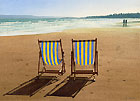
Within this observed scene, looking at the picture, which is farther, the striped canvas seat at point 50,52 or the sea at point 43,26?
the sea at point 43,26

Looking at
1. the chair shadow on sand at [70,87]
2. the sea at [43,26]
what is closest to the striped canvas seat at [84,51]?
the chair shadow on sand at [70,87]

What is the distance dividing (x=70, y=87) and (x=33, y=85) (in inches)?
33.1

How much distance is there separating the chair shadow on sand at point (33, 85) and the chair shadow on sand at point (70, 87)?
0.98 ft

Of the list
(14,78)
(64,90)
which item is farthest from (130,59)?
(14,78)

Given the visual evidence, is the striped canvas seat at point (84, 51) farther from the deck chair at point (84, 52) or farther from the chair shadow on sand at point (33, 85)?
the chair shadow on sand at point (33, 85)

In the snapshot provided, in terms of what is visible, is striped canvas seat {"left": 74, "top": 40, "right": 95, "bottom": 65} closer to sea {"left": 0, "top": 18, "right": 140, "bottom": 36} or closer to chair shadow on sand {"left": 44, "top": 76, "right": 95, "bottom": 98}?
chair shadow on sand {"left": 44, "top": 76, "right": 95, "bottom": 98}

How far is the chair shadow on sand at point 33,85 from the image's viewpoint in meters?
3.80

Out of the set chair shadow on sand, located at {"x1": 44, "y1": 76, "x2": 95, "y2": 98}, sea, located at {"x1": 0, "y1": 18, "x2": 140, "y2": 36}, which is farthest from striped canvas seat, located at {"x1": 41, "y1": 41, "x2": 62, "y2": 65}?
sea, located at {"x1": 0, "y1": 18, "x2": 140, "y2": 36}

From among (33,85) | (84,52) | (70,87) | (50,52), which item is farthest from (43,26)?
(70,87)

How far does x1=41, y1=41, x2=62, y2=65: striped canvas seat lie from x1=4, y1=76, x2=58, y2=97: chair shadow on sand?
1.43 feet

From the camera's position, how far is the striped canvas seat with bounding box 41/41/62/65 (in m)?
4.45

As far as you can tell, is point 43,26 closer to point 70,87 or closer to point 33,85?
point 33,85

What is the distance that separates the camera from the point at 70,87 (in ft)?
13.2

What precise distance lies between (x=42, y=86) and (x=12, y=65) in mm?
2063
